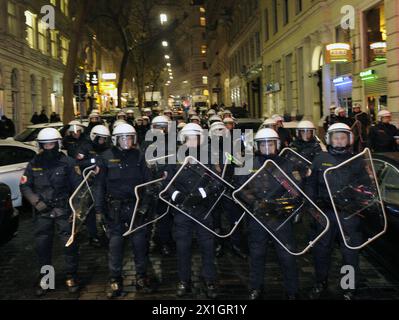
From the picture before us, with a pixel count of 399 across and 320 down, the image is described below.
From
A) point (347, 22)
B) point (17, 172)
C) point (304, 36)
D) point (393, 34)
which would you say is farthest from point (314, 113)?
point (17, 172)

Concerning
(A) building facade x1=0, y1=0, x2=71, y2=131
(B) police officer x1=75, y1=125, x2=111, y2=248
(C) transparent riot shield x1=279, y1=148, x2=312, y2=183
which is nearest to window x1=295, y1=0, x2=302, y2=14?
(A) building facade x1=0, y1=0, x2=71, y2=131

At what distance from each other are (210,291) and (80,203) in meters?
1.96

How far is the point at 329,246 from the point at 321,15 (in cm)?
1811

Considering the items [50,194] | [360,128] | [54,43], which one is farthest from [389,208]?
[54,43]

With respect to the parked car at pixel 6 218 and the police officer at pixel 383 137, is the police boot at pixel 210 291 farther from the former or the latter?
the police officer at pixel 383 137

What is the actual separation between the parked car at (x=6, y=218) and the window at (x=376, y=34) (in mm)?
13087

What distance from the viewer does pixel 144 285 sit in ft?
19.0

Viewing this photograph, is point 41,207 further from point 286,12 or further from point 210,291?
point 286,12

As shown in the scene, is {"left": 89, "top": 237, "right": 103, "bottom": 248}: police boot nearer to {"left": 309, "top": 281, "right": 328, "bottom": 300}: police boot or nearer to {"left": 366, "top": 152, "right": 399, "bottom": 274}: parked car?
{"left": 309, "top": 281, "right": 328, "bottom": 300}: police boot

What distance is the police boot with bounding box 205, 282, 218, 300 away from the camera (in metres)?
5.48

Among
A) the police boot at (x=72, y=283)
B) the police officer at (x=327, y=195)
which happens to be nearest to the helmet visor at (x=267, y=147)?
the police officer at (x=327, y=195)

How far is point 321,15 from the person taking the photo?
853 inches

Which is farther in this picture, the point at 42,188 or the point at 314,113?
the point at 314,113
